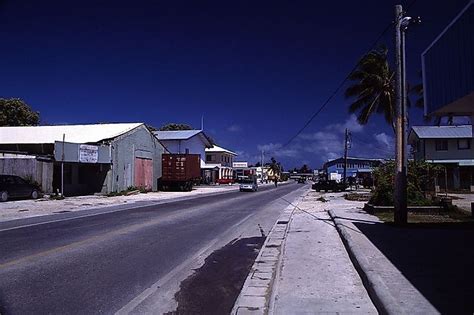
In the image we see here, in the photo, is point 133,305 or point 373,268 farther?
point 373,268

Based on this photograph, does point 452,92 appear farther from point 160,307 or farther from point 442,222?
point 160,307

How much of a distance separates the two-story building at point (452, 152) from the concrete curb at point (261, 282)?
38.1 metres

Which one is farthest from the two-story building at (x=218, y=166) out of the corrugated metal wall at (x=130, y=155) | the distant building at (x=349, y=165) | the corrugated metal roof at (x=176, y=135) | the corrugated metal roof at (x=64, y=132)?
the corrugated metal roof at (x=64, y=132)

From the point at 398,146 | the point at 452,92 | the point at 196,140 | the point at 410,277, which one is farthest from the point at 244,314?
the point at 196,140

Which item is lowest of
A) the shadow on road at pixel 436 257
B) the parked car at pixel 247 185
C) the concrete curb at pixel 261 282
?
the concrete curb at pixel 261 282

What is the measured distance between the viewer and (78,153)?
32719 millimetres

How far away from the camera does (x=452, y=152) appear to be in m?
46.0

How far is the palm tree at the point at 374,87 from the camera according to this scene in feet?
109

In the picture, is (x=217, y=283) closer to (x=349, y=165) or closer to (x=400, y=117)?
(x=400, y=117)

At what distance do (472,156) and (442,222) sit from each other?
111 feet

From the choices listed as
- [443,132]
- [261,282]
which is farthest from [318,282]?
[443,132]

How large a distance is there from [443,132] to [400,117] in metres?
35.1

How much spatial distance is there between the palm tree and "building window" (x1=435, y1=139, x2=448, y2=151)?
552 inches

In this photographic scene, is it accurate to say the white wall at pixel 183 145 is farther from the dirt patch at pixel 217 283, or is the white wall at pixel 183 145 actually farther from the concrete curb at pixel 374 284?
the concrete curb at pixel 374 284
